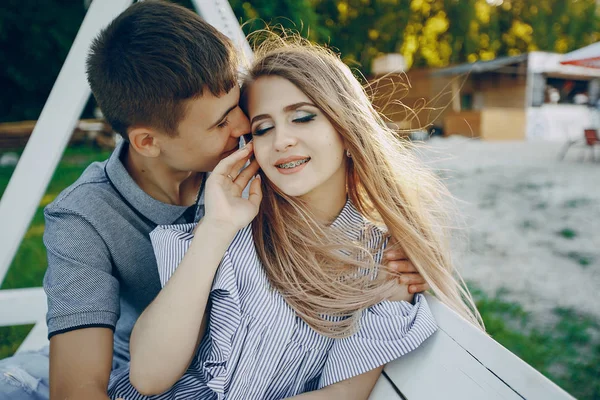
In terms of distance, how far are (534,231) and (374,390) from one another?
16.5 ft

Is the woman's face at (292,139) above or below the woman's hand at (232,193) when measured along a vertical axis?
above

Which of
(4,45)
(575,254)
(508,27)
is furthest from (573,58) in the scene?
(508,27)

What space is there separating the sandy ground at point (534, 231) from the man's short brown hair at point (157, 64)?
3.46 ft

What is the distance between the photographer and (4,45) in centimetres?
1352

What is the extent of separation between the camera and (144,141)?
6.77 ft

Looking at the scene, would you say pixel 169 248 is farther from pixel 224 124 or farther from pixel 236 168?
pixel 224 124

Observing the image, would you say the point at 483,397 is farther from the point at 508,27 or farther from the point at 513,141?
the point at 508,27

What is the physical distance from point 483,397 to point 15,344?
3.50 m

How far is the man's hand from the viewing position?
1.80m

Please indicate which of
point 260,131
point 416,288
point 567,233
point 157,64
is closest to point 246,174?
point 260,131

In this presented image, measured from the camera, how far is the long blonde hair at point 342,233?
1.76 metres

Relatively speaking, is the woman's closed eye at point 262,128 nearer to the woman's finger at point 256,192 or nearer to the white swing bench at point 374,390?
the woman's finger at point 256,192

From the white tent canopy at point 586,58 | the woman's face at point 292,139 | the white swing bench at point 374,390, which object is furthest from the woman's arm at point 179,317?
the white tent canopy at point 586,58

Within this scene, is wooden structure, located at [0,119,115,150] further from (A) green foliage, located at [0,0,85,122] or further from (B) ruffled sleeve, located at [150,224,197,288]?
(B) ruffled sleeve, located at [150,224,197,288]
